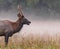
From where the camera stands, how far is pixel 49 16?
31.3 metres

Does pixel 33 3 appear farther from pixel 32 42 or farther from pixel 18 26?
pixel 32 42

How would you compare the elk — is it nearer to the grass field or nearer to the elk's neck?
the elk's neck

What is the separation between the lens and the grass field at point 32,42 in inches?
437

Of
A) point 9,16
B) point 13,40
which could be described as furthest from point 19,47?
point 9,16

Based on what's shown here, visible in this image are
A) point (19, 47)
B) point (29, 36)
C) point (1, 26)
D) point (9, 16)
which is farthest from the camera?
point (9, 16)

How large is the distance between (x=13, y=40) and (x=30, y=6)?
19556mm

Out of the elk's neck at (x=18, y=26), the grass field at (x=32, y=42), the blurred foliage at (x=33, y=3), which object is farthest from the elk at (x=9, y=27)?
the blurred foliage at (x=33, y=3)

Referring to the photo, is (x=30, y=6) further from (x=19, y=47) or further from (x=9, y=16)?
(x=19, y=47)

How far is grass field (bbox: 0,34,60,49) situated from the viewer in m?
11.1

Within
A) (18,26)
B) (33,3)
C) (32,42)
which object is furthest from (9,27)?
(33,3)

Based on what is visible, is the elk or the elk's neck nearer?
the elk

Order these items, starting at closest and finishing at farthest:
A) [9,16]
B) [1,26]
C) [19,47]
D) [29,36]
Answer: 1. [19,47]
2. [1,26]
3. [29,36]
4. [9,16]

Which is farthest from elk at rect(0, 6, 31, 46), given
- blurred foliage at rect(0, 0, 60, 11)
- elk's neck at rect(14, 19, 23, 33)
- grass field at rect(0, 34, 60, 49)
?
blurred foliage at rect(0, 0, 60, 11)

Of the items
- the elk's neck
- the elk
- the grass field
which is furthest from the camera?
the elk's neck
